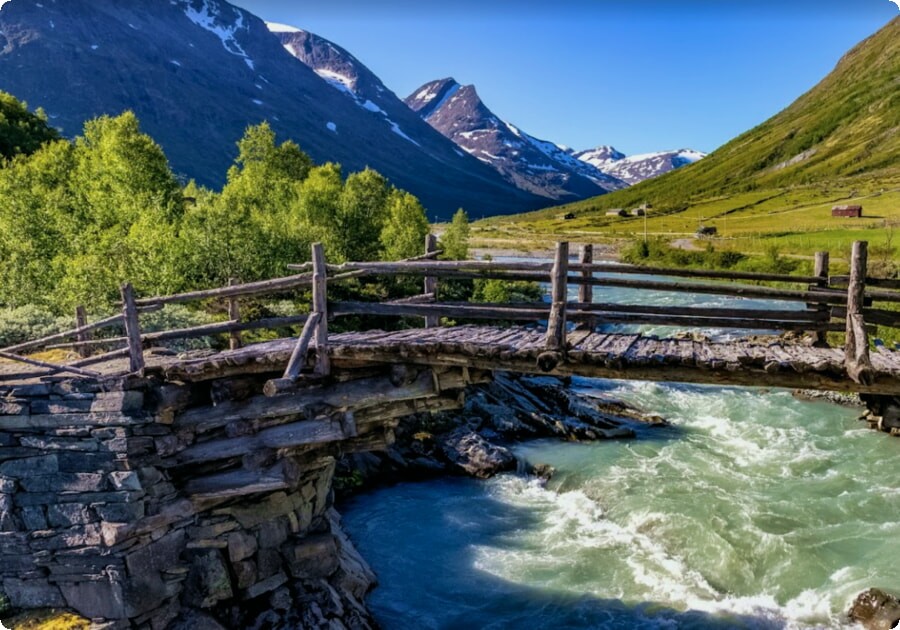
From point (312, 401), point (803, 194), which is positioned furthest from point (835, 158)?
point (312, 401)

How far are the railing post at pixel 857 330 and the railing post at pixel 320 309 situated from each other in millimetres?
7167

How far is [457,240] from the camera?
178 ft

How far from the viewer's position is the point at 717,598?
13.2 meters

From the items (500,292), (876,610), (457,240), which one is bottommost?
(876,610)

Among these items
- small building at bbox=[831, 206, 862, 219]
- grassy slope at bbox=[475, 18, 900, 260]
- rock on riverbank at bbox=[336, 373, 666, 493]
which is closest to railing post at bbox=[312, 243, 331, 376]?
rock on riverbank at bbox=[336, 373, 666, 493]

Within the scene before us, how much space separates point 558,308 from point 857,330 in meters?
3.63

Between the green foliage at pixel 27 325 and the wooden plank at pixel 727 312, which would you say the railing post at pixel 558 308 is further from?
the green foliage at pixel 27 325

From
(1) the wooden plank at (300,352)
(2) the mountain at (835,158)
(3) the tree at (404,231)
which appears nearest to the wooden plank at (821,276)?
(1) the wooden plank at (300,352)

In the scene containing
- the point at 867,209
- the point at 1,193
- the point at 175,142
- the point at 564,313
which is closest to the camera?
the point at 564,313

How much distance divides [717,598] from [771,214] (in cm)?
12173

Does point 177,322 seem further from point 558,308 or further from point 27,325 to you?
point 558,308

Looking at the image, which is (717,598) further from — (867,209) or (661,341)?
(867,209)

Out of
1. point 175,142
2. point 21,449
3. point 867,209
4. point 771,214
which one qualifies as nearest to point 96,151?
point 21,449

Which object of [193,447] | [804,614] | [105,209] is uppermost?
[105,209]
